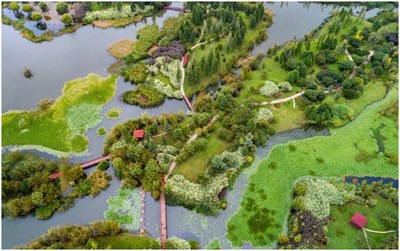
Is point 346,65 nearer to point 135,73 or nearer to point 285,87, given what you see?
point 285,87

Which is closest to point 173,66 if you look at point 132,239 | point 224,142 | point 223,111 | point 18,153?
point 223,111

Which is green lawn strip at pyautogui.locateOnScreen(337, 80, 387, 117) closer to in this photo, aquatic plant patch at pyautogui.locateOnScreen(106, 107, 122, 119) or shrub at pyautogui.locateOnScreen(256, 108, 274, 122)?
shrub at pyautogui.locateOnScreen(256, 108, 274, 122)

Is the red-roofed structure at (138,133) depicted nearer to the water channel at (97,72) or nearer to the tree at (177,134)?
the tree at (177,134)

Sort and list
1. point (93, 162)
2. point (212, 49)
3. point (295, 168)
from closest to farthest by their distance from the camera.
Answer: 1. point (295, 168)
2. point (93, 162)
3. point (212, 49)

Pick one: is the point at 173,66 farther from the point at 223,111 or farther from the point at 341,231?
the point at 341,231

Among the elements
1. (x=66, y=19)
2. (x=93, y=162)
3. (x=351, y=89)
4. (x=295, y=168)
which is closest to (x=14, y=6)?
(x=66, y=19)
